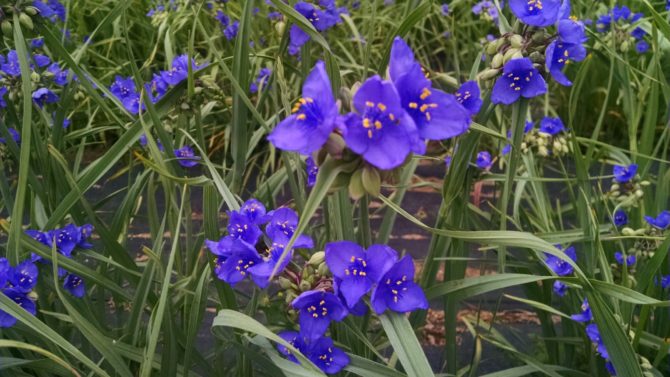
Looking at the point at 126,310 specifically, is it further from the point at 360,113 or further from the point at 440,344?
the point at 360,113

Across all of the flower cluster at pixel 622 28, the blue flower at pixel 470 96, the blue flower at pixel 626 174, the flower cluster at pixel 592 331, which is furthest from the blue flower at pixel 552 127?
the blue flower at pixel 470 96

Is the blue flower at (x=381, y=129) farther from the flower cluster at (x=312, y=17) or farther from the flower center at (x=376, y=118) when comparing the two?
the flower cluster at (x=312, y=17)

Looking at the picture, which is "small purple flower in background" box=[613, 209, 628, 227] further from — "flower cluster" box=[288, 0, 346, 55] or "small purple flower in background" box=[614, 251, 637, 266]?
"flower cluster" box=[288, 0, 346, 55]

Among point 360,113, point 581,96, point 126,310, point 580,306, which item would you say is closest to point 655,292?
point 580,306

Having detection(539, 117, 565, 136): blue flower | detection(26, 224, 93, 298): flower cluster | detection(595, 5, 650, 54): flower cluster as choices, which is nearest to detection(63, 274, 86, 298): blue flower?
detection(26, 224, 93, 298): flower cluster

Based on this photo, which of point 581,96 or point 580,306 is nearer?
point 580,306
